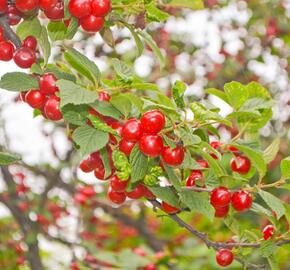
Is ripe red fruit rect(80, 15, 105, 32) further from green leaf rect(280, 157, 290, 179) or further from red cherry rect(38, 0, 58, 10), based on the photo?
green leaf rect(280, 157, 290, 179)

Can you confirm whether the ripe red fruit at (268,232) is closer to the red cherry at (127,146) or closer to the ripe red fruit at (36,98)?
the red cherry at (127,146)

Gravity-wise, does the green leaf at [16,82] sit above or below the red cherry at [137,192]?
above

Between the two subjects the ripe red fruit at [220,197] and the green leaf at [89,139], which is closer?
the green leaf at [89,139]

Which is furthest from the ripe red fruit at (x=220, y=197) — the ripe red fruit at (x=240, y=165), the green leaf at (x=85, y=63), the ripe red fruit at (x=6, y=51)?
the ripe red fruit at (x=6, y=51)

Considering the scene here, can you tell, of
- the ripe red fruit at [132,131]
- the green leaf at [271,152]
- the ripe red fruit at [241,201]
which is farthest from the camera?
the green leaf at [271,152]

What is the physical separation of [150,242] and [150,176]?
2.97 metres

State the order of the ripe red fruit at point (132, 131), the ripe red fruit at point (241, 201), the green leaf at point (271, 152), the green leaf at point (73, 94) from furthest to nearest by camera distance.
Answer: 1. the green leaf at point (271, 152)
2. the ripe red fruit at point (241, 201)
3. the ripe red fruit at point (132, 131)
4. the green leaf at point (73, 94)

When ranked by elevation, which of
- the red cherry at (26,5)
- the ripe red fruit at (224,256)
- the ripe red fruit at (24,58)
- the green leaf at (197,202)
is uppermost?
the red cherry at (26,5)

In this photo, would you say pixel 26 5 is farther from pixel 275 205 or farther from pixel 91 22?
pixel 275 205

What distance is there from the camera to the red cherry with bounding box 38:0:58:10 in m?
1.56

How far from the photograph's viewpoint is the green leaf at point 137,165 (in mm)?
1581

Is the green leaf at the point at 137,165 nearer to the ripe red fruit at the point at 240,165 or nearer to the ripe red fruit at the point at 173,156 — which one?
the ripe red fruit at the point at 173,156

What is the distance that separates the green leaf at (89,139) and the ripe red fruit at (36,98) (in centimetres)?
13

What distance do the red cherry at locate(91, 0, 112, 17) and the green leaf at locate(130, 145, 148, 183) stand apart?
0.35 m
